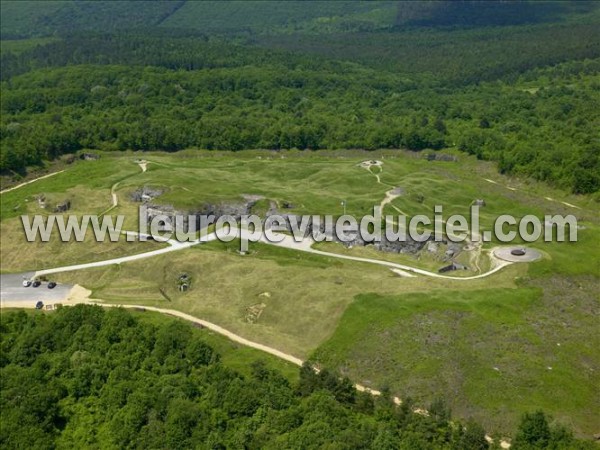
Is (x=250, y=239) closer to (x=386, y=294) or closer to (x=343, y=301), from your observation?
(x=343, y=301)

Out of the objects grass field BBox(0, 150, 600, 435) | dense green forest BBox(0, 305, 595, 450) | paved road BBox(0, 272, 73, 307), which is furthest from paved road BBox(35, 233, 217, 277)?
dense green forest BBox(0, 305, 595, 450)

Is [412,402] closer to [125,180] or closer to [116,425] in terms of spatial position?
[116,425]

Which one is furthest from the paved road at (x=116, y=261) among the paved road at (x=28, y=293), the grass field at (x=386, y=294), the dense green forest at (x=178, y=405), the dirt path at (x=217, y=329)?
the dense green forest at (x=178, y=405)

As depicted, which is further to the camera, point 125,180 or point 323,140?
point 323,140

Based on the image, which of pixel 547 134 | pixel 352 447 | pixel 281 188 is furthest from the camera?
pixel 547 134

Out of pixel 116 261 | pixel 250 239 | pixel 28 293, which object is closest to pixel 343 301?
pixel 250 239

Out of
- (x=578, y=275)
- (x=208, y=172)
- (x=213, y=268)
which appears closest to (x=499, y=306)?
(x=578, y=275)

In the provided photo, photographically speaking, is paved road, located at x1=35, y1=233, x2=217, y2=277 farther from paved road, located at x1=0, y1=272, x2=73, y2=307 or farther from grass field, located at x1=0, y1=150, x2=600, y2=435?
paved road, located at x1=0, y1=272, x2=73, y2=307

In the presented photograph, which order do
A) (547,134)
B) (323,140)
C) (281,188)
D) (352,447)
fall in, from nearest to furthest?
1. (352,447)
2. (281,188)
3. (547,134)
4. (323,140)

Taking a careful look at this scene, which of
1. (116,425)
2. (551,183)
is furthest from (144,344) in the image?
(551,183)
